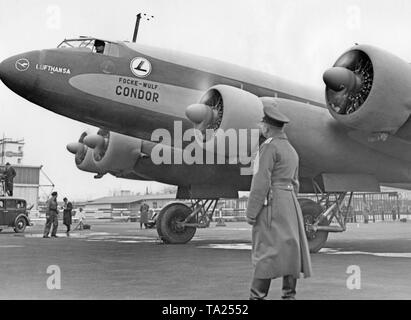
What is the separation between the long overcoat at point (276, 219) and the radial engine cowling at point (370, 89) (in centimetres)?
428

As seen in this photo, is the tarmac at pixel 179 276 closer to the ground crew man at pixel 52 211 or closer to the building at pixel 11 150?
the ground crew man at pixel 52 211

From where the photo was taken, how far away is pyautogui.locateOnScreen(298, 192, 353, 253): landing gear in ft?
33.5

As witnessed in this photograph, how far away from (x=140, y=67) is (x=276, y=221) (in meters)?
6.61

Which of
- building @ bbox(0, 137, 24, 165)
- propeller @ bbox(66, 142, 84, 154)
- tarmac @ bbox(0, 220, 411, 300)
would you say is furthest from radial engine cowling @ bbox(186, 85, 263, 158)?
building @ bbox(0, 137, 24, 165)

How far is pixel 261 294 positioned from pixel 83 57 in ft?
23.1

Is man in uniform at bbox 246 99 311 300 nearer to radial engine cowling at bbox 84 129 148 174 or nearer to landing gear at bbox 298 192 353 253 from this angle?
landing gear at bbox 298 192 353 253

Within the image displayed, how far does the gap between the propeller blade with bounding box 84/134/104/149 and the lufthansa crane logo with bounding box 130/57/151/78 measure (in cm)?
402

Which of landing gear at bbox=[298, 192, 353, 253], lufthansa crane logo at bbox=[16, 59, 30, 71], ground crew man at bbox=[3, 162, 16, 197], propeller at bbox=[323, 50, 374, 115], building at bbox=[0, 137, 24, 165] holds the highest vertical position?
building at bbox=[0, 137, 24, 165]

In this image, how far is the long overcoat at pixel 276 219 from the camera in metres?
4.48

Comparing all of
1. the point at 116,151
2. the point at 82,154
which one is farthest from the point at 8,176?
the point at 116,151

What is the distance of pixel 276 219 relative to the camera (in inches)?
181

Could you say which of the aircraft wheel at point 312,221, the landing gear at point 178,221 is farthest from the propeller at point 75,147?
the aircraft wheel at point 312,221

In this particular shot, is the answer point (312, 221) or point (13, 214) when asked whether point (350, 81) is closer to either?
point (312, 221)
